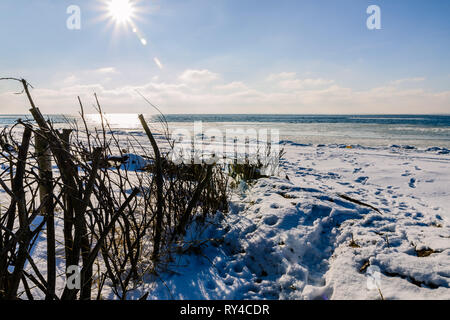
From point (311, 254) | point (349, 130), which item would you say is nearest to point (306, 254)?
point (311, 254)

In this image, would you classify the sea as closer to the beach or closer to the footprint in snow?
the beach

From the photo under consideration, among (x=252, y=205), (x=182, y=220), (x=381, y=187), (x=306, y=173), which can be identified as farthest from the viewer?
(x=306, y=173)

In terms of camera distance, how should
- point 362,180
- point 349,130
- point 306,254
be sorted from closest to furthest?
1. point 306,254
2. point 362,180
3. point 349,130

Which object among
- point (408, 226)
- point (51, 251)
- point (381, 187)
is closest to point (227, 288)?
point (51, 251)

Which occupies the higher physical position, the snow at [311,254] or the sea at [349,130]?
the sea at [349,130]

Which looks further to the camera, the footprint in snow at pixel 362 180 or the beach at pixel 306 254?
the footprint in snow at pixel 362 180

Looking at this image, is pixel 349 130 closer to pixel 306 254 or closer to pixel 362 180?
pixel 362 180

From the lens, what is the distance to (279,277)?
189 centimetres

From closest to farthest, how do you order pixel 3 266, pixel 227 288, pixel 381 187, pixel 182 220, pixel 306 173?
pixel 3 266
pixel 227 288
pixel 182 220
pixel 381 187
pixel 306 173

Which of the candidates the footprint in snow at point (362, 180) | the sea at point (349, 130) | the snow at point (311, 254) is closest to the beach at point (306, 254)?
the snow at point (311, 254)

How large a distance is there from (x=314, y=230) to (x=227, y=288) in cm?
104

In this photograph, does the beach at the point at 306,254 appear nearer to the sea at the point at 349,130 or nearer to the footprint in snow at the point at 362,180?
the sea at the point at 349,130

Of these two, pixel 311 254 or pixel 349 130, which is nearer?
pixel 311 254
